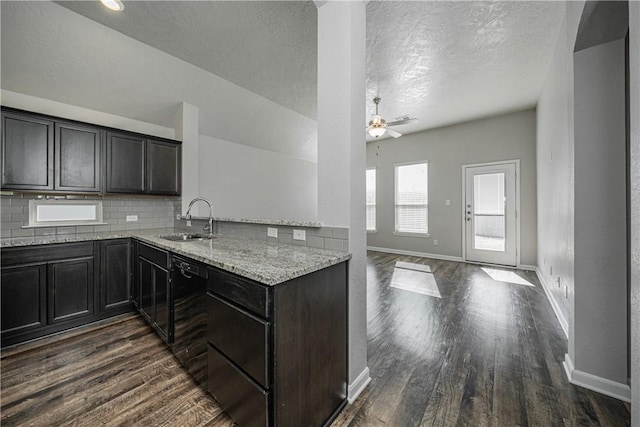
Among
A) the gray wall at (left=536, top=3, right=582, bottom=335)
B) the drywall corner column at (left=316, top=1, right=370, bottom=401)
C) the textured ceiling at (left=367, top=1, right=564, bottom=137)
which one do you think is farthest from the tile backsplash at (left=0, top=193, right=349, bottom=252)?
the textured ceiling at (left=367, top=1, right=564, bottom=137)

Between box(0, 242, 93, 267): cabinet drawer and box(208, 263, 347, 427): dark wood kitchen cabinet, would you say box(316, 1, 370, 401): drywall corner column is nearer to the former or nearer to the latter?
box(208, 263, 347, 427): dark wood kitchen cabinet

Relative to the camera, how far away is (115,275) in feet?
8.79

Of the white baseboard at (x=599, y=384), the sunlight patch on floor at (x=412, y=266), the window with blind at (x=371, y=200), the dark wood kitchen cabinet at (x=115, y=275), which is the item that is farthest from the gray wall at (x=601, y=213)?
the window with blind at (x=371, y=200)

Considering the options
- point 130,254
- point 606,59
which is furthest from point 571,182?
point 130,254

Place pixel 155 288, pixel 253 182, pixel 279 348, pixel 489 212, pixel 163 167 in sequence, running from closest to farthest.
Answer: pixel 279 348 < pixel 155 288 < pixel 163 167 < pixel 489 212 < pixel 253 182

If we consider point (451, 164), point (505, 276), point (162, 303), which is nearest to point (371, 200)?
point (451, 164)

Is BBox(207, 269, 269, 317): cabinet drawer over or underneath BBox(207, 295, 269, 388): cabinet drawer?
over

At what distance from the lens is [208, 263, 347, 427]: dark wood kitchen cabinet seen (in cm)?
111

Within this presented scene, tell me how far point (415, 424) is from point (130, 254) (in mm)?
3093

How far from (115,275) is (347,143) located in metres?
2.86

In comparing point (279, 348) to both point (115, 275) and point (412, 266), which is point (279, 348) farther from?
point (412, 266)

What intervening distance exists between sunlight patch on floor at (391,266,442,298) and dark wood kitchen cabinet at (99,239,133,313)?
3.39m

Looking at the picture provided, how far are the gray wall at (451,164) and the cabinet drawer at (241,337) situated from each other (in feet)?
17.5

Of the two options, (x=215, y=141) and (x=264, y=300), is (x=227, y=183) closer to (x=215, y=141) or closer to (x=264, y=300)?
(x=215, y=141)
